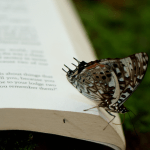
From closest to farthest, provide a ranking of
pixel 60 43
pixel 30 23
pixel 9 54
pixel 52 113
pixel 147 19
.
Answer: pixel 52 113, pixel 9 54, pixel 60 43, pixel 30 23, pixel 147 19

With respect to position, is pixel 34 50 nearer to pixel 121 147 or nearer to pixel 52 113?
pixel 52 113

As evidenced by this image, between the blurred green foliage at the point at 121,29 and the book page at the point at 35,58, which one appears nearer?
the book page at the point at 35,58

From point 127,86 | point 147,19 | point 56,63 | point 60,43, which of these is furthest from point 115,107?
point 147,19

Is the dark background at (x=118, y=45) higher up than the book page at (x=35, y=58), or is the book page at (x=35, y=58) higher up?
the book page at (x=35, y=58)

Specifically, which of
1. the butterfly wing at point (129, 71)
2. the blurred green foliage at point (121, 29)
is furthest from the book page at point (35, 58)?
the blurred green foliage at point (121, 29)

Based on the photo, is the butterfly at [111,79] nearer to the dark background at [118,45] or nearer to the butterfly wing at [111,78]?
the butterfly wing at [111,78]

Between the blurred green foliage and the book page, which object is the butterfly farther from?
the blurred green foliage

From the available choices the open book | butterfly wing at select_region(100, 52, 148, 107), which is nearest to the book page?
the open book

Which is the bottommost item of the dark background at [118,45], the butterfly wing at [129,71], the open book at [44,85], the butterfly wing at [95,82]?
the dark background at [118,45]
